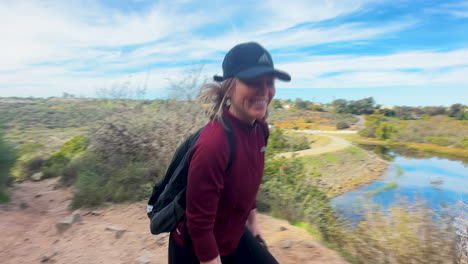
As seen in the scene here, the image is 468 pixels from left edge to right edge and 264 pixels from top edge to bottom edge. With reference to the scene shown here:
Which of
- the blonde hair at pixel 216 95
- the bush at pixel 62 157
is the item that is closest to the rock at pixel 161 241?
the blonde hair at pixel 216 95

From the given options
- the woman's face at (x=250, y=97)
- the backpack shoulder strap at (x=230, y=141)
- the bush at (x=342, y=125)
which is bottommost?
the bush at (x=342, y=125)

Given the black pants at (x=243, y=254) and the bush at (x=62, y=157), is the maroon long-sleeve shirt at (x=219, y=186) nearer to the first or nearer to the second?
the black pants at (x=243, y=254)

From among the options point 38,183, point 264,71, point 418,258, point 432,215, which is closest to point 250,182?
point 264,71

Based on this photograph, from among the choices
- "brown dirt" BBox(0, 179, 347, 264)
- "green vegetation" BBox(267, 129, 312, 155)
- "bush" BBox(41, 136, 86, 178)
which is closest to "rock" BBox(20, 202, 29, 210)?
"brown dirt" BBox(0, 179, 347, 264)

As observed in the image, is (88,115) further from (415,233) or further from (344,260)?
(415,233)

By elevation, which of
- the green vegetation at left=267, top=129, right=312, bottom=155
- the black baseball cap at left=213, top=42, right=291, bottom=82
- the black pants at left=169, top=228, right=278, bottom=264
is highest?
the black baseball cap at left=213, top=42, right=291, bottom=82

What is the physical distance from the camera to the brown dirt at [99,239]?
12.3ft

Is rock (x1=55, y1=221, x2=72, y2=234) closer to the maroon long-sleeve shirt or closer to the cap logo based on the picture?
the maroon long-sleeve shirt

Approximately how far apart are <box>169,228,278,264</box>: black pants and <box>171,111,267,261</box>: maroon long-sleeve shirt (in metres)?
0.07

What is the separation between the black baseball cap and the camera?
56.3 inches

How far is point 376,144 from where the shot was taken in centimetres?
2009

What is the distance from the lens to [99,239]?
4656 millimetres

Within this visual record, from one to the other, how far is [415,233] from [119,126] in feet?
21.3

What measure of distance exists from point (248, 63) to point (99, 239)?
172 inches
